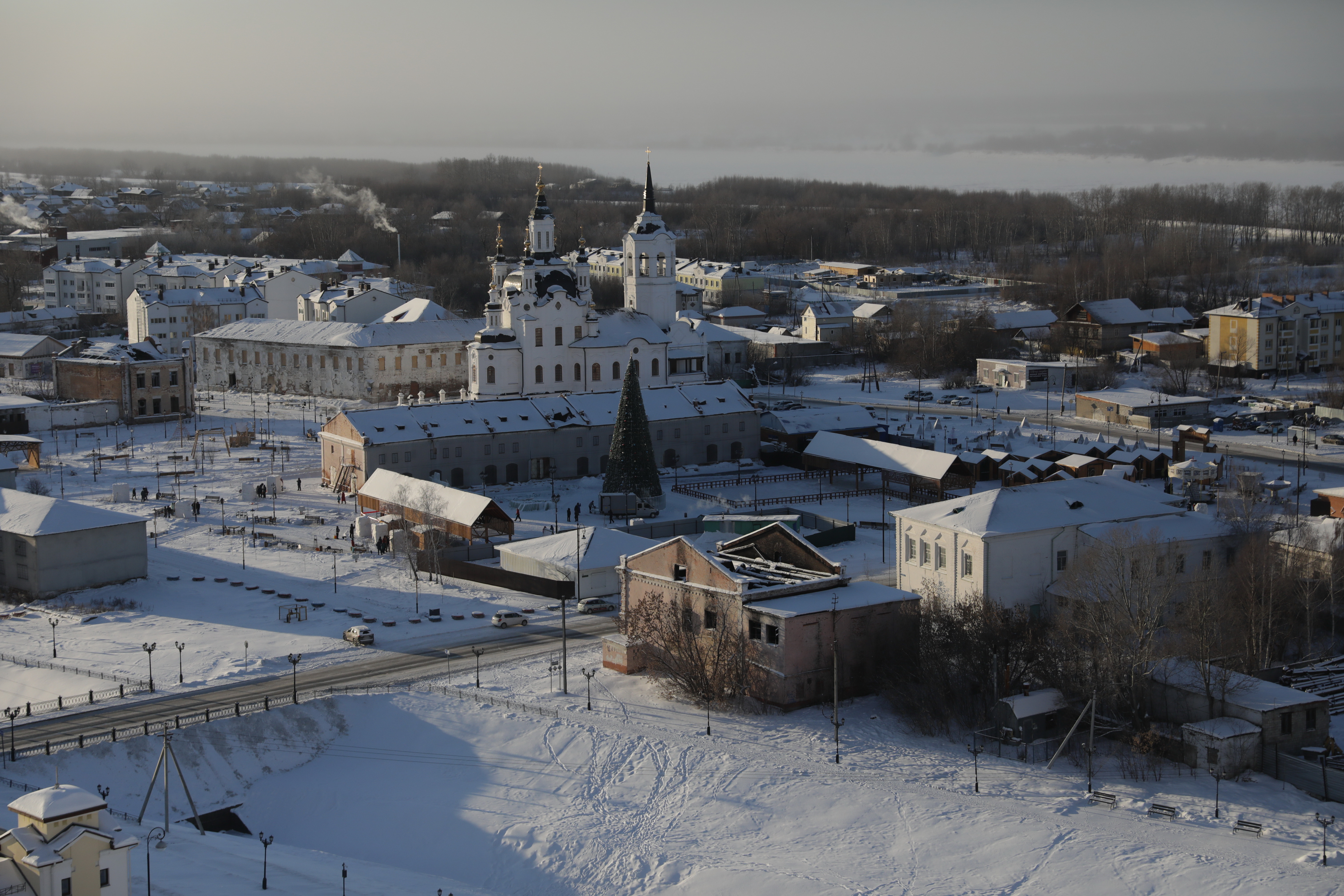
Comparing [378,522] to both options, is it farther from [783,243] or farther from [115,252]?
[783,243]

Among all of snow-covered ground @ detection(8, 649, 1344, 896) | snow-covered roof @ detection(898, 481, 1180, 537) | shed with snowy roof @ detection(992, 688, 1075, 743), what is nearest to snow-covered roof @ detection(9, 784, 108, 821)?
snow-covered ground @ detection(8, 649, 1344, 896)

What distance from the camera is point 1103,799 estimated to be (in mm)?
23859

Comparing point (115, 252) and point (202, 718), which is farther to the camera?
point (115, 252)

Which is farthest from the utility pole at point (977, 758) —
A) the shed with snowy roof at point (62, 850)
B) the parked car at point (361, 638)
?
the shed with snowy roof at point (62, 850)

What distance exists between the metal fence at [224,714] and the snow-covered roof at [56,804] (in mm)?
5730

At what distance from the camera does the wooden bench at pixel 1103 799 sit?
77.9 feet

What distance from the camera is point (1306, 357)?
7031 centimetres

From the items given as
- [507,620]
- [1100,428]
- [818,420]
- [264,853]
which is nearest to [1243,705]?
[507,620]

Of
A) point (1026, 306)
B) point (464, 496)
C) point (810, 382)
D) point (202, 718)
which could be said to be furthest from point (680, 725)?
point (1026, 306)

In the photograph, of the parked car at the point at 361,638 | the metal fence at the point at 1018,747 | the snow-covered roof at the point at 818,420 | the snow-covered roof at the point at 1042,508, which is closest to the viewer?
the metal fence at the point at 1018,747

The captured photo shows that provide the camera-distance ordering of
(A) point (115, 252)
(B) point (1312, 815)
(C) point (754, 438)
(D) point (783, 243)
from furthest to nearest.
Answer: (D) point (783, 243) < (A) point (115, 252) < (C) point (754, 438) < (B) point (1312, 815)

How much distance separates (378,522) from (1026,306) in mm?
62111

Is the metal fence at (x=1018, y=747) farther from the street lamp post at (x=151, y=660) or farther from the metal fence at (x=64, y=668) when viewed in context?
the metal fence at (x=64, y=668)

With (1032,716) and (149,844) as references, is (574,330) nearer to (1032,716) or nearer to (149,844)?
(1032,716)
